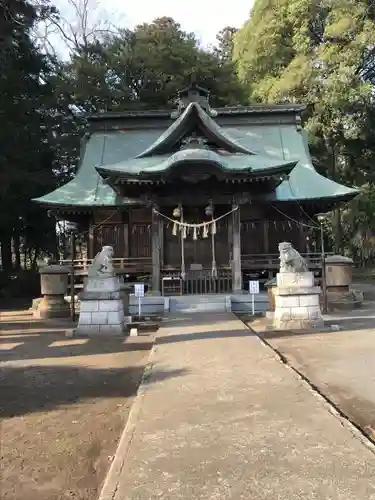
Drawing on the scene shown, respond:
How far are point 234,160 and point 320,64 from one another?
511 inches

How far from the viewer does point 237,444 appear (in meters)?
3.66

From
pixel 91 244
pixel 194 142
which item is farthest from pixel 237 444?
pixel 91 244

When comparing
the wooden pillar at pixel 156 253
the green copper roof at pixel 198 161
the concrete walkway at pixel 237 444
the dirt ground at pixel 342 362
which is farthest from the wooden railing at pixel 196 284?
the concrete walkway at pixel 237 444

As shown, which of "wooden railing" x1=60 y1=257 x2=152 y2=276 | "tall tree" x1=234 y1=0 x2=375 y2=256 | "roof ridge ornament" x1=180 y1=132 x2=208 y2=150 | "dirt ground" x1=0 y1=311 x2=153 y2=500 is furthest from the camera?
"tall tree" x1=234 y1=0 x2=375 y2=256

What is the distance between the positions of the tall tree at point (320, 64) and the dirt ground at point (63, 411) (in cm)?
2033

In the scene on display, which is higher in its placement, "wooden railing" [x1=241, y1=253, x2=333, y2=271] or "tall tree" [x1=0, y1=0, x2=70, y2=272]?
"tall tree" [x1=0, y1=0, x2=70, y2=272]

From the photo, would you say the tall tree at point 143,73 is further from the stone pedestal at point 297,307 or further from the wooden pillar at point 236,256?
the stone pedestal at point 297,307

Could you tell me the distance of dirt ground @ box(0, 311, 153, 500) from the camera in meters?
3.62

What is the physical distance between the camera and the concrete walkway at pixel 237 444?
2.93m

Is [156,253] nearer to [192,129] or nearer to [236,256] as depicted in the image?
[236,256]

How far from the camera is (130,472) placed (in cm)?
323

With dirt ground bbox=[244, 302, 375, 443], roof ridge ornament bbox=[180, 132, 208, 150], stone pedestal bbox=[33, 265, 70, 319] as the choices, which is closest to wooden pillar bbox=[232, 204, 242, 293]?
roof ridge ornament bbox=[180, 132, 208, 150]

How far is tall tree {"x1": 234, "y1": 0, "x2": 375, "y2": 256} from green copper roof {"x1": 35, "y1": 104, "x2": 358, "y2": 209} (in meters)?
5.15

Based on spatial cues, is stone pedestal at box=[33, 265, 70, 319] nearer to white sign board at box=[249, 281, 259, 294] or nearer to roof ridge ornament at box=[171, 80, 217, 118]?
white sign board at box=[249, 281, 259, 294]
